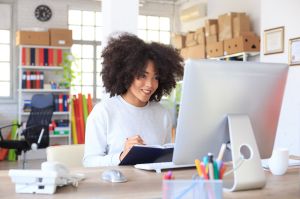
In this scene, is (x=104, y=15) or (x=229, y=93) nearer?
(x=229, y=93)

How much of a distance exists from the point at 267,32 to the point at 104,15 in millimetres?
2149

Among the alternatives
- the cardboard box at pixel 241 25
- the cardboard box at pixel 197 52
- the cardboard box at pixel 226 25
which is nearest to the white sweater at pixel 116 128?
the cardboard box at pixel 241 25

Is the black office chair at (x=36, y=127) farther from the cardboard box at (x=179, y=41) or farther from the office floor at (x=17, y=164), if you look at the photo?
the cardboard box at (x=179, y=41)

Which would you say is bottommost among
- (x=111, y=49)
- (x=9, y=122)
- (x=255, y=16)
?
(x=9, y=122)

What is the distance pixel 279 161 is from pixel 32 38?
248 inches

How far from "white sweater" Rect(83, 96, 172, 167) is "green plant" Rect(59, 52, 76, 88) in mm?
5472

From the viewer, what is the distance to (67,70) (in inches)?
304

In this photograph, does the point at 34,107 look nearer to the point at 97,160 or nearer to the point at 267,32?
the point at 267,32

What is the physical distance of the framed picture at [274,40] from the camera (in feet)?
16.6

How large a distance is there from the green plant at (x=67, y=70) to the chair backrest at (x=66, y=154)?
18.3 ft

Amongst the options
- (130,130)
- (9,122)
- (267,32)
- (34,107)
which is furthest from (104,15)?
(9,122)

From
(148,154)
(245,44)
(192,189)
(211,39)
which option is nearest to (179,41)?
(211,39)

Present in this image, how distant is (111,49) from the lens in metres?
2.37

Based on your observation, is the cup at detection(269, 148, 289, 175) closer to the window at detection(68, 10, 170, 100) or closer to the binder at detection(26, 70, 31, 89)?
the binder at detection(26, 70, 31, 89)
